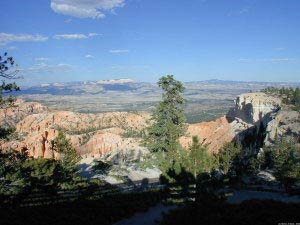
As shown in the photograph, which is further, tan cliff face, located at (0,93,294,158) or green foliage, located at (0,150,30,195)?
tan cliff face, located at (0,93,294,158)

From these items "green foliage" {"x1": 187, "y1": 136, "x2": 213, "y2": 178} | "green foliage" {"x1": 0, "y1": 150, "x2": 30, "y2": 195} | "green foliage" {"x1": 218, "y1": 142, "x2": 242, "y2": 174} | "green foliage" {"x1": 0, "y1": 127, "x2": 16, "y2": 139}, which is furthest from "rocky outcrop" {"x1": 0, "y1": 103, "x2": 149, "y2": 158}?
"green foliage" {"x1": 187, "y1": 136, "x2": 213, "y2": 178}

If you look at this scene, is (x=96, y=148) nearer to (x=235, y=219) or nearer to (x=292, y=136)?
(x=292, y=136)

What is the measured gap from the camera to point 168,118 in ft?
119

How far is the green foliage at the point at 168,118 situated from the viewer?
35.6 m

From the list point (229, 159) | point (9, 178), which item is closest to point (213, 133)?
point (229, 159)

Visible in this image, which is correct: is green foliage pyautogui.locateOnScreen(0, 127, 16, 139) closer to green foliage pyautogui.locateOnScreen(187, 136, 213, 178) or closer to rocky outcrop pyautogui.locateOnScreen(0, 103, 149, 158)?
green foliage pyautogui.locateOnScreen(187, 136, 213, 178)

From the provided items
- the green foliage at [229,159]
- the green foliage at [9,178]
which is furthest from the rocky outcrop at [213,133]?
the green foliage at [9,178]

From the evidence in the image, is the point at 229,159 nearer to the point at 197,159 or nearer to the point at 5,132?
the point at 197,159

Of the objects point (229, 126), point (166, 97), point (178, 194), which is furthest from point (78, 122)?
point (178, 194)

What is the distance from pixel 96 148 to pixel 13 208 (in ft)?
352

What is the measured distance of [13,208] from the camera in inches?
824

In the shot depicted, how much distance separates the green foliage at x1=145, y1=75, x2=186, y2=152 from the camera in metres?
35.6

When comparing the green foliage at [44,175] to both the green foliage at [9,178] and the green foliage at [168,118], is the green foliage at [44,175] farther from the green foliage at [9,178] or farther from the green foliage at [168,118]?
the green foliage at [168,118]

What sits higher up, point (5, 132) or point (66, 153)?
point (5, 132)
